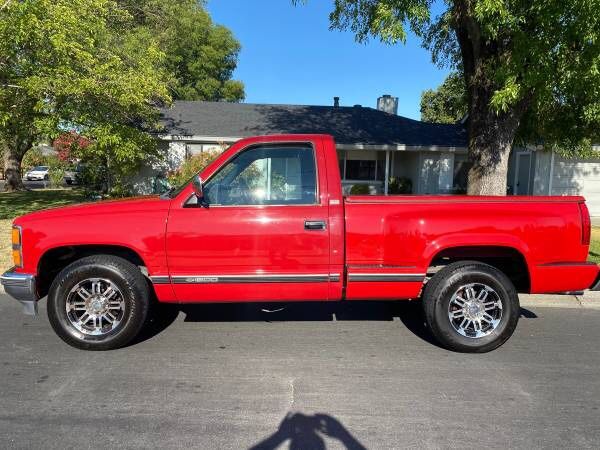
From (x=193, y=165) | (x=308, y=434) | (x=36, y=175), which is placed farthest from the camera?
(x=36, y=175)

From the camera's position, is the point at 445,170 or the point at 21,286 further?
the point at 445,170

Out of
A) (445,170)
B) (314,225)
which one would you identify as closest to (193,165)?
(445,170)

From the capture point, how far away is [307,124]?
18891mm

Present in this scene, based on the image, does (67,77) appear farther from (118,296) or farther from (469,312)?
(469,312)

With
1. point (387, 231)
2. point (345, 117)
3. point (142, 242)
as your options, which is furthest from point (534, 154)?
point (142, 242)

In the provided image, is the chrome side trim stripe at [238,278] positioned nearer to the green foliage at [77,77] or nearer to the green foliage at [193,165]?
the green foliage at [77,77]

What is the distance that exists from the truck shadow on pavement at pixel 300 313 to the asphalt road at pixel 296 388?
0.30ft

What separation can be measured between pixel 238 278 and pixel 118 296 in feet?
3.73

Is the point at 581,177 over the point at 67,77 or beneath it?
beneath

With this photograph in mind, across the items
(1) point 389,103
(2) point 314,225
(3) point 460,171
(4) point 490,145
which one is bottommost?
(2) point 314,225

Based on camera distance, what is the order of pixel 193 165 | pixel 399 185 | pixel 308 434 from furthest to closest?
pixel 399 185 → pixel 193 165 → pixel 308 434

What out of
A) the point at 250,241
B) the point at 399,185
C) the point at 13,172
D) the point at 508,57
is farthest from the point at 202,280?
the point at 13,172

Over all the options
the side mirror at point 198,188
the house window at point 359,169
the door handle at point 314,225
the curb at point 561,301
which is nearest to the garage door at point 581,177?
the house window at point 359,169

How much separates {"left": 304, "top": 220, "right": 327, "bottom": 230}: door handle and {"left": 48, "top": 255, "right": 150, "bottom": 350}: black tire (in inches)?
61.3
